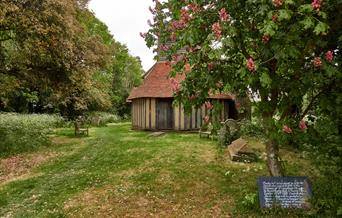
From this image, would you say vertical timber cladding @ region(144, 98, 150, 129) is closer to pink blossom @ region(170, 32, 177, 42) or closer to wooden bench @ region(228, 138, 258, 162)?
wooden bench @ region(228, 138, 258, 162)

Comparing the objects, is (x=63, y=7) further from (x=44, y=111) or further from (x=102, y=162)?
(x=44, y=111)

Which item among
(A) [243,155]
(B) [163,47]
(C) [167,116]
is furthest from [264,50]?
(C) [167,116]

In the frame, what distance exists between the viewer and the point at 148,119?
24.8 metres

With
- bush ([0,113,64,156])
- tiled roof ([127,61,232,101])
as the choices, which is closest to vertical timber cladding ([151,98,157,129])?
tiled roof ([127,61,232,101])

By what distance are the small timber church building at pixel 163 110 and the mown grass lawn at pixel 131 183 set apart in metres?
8.26

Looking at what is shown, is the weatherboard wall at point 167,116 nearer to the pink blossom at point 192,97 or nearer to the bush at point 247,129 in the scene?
the bush at point 247,129

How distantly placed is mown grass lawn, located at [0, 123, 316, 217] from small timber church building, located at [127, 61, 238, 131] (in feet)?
27.1

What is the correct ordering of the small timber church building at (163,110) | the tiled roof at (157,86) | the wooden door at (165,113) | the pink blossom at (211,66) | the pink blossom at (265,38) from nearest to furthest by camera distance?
the pink blossom at (265,38)
the pink blossom at (211,66)
the small timber church building at (163,110)
the tiled roof at (157,86)
the wooden door at (165,113)

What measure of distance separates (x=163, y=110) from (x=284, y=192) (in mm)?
17038

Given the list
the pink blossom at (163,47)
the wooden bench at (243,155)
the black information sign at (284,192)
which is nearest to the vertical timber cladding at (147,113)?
the wooden bench at (243,155)

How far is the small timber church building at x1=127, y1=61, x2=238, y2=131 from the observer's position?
77.8 ft

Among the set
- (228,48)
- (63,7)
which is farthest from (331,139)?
(63,7)

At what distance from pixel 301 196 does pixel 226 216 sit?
1.65 metres

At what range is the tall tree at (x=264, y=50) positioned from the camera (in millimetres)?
5766
